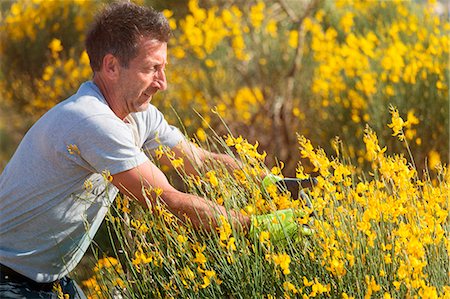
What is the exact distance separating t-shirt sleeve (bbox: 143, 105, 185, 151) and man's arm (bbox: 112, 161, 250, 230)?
530 mm

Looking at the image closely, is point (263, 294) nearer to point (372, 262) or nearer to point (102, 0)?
point (372, 262)

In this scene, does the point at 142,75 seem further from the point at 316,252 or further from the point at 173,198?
the point at 316,252

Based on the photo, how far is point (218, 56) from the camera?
21.6 ft

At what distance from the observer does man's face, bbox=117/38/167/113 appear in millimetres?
2986

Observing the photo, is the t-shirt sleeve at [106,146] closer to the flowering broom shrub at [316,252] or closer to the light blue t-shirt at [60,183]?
the light blue t-shirt at [60,183]

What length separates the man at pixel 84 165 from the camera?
2.74m

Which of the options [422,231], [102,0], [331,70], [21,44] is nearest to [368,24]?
[331,70]

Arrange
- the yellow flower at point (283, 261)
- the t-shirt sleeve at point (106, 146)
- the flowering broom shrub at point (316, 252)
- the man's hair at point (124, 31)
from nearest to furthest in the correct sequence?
the yellow flower at point (283, 261) → the flowering broom shrub at point (316, 252) → the t-shirt sleeve at point (106, 146) → the man's hair at point (124, 31)

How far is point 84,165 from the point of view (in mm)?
2826

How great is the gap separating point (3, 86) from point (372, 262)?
6272mm

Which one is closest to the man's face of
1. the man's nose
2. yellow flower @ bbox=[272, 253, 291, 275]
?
the man's nose

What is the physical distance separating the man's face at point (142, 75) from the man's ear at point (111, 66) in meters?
0.02

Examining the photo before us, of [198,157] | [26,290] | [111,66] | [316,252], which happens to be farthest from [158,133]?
[316,252]

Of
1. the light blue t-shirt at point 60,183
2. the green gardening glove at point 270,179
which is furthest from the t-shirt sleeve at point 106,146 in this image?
the green gardening glove at point 270,179
